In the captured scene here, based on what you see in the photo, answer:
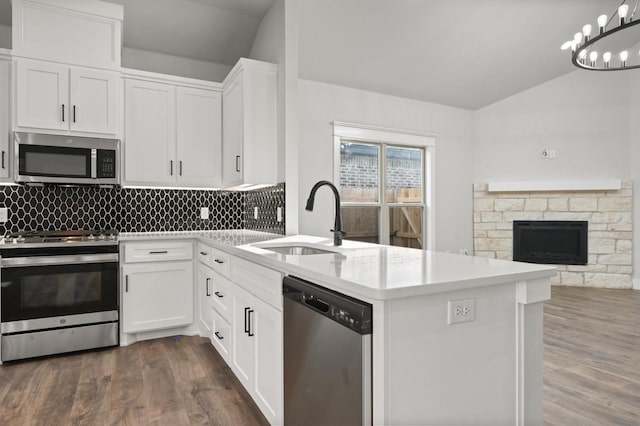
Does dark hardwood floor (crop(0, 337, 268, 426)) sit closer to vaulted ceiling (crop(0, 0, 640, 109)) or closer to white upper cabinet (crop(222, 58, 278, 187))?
white upper cabinet (crop(222, 58, 278, 187))

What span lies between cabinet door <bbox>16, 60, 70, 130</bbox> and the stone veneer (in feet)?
18.7

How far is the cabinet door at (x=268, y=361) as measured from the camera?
1760 mm

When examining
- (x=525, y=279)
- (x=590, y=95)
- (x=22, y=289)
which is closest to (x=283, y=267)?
(x=525, y=279)

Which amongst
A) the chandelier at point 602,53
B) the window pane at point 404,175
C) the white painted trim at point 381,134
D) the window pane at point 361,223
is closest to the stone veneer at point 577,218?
the window pane at point 404,175

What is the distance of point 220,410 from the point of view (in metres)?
2.18

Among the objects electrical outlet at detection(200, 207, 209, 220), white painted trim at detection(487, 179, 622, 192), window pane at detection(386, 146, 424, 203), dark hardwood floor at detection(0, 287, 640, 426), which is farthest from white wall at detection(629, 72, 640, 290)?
electrical outlet at detection(200, 207, 209, 220)

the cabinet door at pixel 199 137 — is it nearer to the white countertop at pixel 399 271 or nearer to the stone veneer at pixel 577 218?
the white countertop at pixel 399 271

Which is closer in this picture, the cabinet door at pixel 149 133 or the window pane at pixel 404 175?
the cabinet door at pixel 149 133

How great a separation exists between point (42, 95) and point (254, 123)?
5.48 feet

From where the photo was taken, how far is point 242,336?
228cm

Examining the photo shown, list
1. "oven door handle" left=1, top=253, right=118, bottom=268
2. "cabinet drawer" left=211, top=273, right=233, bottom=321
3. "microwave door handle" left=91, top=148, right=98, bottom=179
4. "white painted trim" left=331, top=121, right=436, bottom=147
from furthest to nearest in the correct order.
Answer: "white painted trim" left=331, top=121, right=436, bottom=147, "microwave door handle" left=91, top=148, right=98, bottom=179, "oven door handle" left=1, top=253, right=118, bottom=268, "cabinet drawer" left=211, top=273, right=233, bottom=321

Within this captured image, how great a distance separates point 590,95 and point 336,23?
13.2 ft

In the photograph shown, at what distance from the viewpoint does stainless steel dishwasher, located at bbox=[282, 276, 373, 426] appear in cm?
115

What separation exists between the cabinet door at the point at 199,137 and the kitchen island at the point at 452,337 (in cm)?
264
